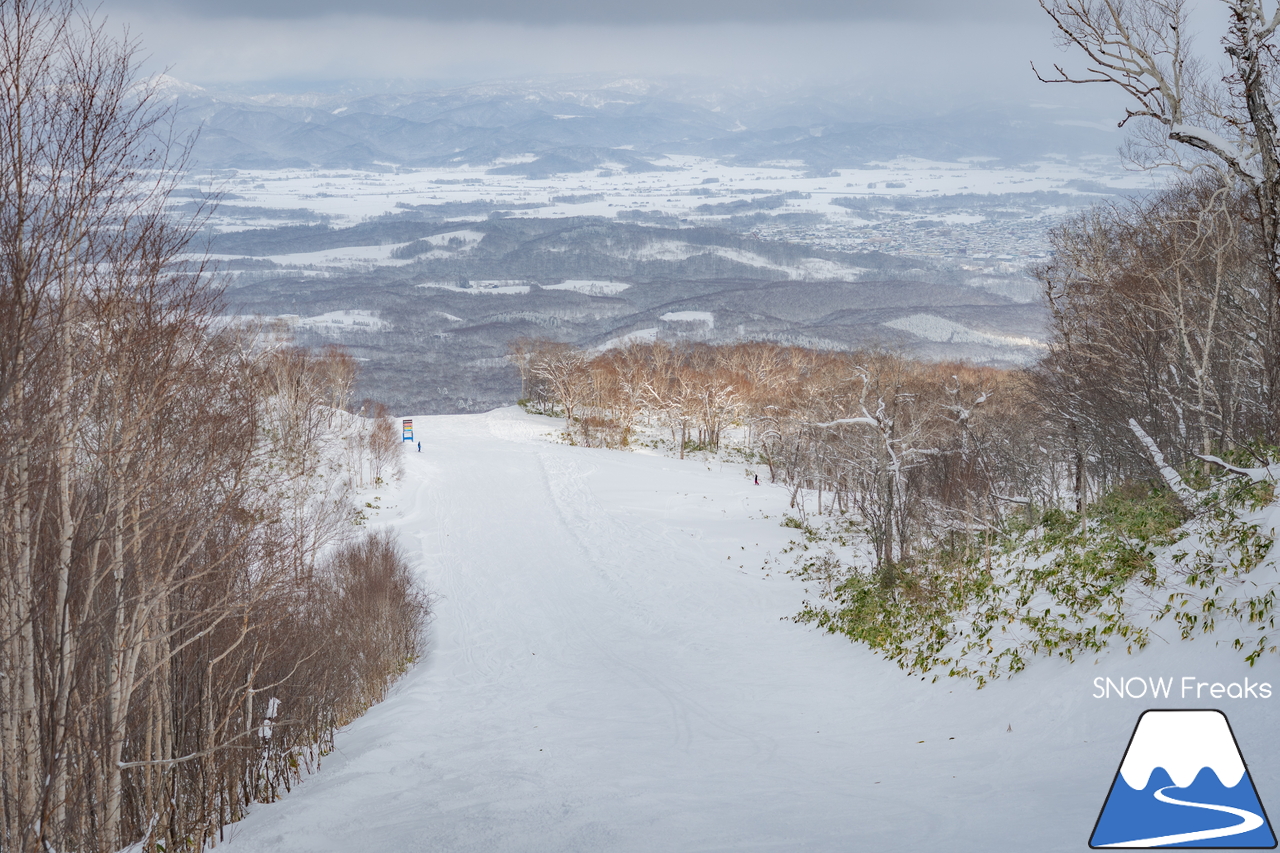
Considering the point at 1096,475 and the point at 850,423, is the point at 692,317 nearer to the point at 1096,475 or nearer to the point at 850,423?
the point at 1096,475

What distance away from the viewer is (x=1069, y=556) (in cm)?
1105

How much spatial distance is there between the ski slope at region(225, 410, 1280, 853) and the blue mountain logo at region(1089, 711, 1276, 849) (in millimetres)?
226

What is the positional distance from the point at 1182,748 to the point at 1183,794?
0.40 m

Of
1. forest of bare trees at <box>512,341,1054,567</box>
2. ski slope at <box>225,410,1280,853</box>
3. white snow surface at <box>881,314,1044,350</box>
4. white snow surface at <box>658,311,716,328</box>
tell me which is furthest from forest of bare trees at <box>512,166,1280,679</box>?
white snow surface at <box>658,311,716,328</box>

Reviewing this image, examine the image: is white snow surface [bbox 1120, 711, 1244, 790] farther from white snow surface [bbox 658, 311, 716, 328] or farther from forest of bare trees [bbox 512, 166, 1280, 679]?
white snow surface [bbox 658, 311, 716, 328]

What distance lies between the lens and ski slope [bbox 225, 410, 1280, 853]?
20.9ft

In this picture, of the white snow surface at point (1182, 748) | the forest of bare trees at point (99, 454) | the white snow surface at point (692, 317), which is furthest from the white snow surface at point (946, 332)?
the forest of bare trees at point (99, 454)

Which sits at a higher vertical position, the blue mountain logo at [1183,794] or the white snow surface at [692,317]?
the white snow surface at [692,317]

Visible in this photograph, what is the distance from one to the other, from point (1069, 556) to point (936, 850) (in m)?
6.90

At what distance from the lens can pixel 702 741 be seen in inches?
408

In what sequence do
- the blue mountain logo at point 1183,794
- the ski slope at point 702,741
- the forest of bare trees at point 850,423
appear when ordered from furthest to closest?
1. the forest of bare trees at point 850,423
2. the ski slope at point 702,741
3. the blue mountain logo at point 1183,794

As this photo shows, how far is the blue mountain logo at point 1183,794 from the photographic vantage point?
4.72m

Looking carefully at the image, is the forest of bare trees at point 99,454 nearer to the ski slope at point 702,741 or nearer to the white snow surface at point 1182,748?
the ski slope at point 702,741

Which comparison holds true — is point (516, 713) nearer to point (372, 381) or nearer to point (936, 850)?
point (936, 850)
